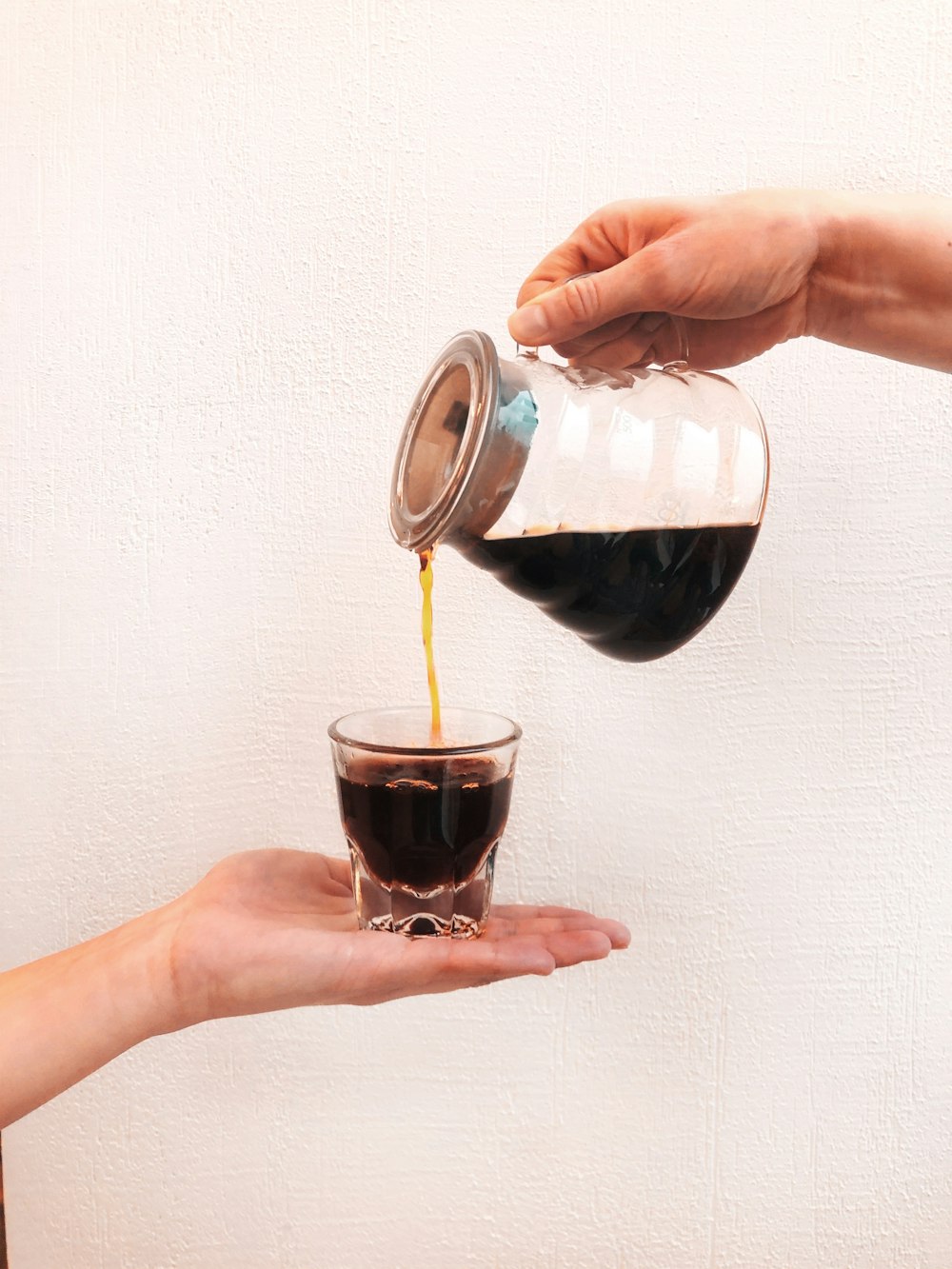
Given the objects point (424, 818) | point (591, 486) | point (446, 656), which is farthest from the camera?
point (446, 656)

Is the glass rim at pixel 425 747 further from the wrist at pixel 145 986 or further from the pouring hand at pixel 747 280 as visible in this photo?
the pouring hand at pixel 747 280

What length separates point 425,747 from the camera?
0.82 meters

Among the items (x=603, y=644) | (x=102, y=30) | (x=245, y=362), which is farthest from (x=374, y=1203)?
(x=102, y=30)

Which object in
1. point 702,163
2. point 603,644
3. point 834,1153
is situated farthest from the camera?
point 834,1153

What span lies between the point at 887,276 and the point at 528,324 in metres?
0.32

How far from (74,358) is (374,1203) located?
2.98 feet

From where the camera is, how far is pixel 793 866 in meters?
1.03

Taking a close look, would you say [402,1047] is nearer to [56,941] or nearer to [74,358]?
[56,941]

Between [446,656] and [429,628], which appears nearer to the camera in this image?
[429,628]

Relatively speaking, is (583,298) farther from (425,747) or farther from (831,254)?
(425,747)

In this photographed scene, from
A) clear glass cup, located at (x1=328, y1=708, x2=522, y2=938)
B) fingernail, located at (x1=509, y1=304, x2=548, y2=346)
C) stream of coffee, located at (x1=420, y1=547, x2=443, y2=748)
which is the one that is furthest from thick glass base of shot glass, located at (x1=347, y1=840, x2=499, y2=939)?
fingernail, located at (x1=509, y1=304, x2=548, y2=346)

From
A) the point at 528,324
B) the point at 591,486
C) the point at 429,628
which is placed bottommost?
the point at 429,628

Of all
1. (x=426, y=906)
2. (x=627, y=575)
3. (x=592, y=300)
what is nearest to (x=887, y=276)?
(x=592, y=300)

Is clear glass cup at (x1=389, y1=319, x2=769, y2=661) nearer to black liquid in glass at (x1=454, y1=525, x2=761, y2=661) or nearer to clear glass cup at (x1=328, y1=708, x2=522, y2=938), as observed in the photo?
black liquid in glass at (x1=454, y1=525, x2=761, y2=661)
